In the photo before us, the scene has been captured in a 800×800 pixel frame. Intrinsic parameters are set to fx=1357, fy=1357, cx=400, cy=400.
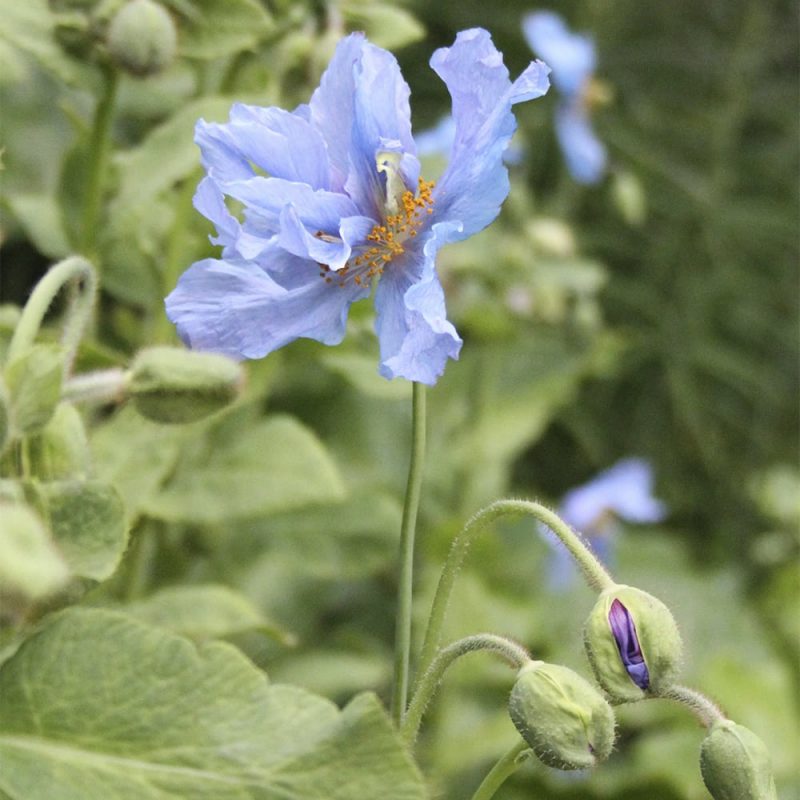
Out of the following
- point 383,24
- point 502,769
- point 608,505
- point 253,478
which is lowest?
point 608,505

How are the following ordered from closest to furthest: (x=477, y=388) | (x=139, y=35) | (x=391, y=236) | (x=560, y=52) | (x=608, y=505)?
(x=391, y=236)
(x=139, y=35)
(x=477, y=388)
(x=560, y=52)
(x=608, y=505)

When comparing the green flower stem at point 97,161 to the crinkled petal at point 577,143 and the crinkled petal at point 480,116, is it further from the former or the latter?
the crinkled petal at point 577,143

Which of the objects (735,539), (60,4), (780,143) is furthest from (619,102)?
(60,4)

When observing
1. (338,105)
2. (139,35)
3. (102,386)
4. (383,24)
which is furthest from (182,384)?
(383,24)

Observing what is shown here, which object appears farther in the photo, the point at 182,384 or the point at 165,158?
the point at 165,158

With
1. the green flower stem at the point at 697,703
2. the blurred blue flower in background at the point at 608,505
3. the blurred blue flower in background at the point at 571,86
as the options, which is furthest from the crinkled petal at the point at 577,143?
the green flower stem at the point at 697,703

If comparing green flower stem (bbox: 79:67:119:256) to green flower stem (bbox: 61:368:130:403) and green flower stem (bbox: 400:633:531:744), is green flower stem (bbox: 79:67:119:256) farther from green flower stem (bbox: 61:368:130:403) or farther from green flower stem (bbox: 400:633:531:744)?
green flower stem (bbox: 400:633:531:744)

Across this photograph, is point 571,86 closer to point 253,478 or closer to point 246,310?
point 253,478
